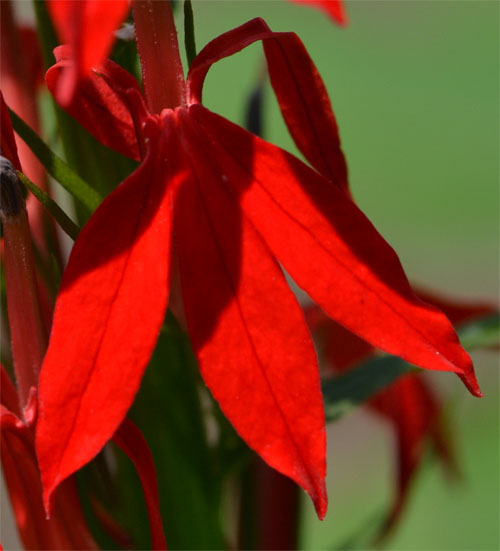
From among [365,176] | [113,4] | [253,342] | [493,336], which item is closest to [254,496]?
[493,336]

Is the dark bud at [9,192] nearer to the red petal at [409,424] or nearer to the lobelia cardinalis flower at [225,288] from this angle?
the lobelia cardinalis flower at [225,288]

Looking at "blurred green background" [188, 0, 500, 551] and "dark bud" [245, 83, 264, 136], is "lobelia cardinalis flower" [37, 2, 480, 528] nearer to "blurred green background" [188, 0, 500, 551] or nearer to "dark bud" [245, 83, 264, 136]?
"dark bud" [245, 83, 264, 136]

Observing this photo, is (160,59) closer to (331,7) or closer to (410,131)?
(331,7)

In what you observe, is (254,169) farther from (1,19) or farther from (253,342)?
(1,19)

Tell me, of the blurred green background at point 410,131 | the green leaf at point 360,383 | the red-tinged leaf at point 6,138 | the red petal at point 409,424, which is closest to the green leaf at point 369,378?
the green leaf at point 360,383

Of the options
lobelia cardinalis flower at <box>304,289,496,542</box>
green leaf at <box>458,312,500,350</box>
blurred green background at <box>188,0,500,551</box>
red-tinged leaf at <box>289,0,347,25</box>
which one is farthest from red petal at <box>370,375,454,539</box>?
blurred green background at <box>188,0,500,551</box>

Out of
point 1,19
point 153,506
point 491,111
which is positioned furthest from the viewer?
point 491,111

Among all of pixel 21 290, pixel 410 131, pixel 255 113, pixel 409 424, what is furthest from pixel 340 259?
pixel 410 131
